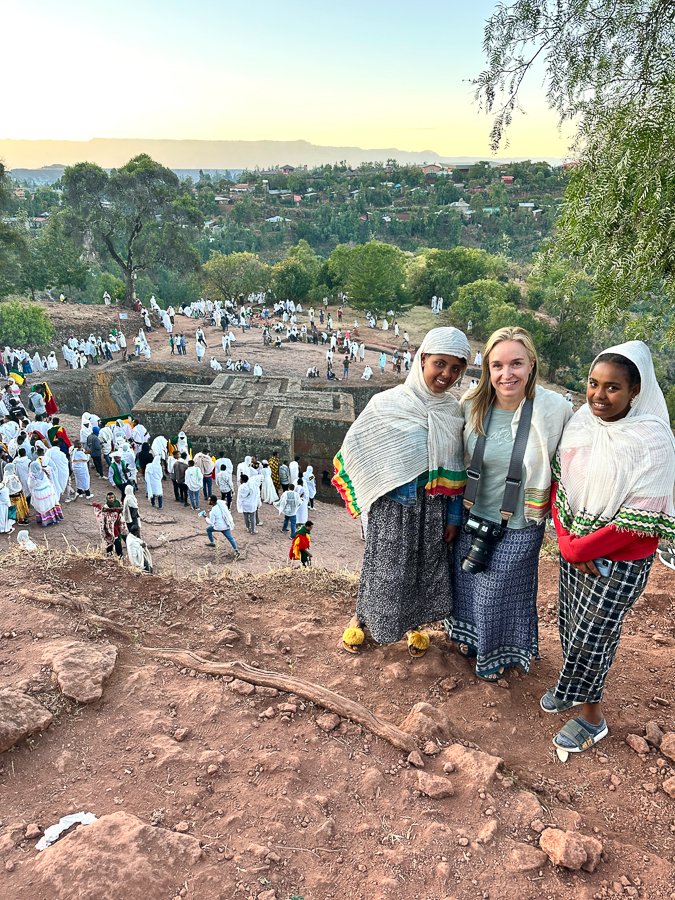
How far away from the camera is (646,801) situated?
2219 millimetres

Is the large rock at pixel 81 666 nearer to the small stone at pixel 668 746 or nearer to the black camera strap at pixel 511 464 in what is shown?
the black camera strap at pixel 511 464

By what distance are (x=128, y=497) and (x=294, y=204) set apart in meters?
68.6

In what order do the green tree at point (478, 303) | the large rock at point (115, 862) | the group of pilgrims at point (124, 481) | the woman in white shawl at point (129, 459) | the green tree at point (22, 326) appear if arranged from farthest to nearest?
the green tree at point (478, 303) → the green tree at point (22, 326) → the woman in white shawl at point (129, 459) → the group of pilgrims at point (124, 481) → the large rock at point (115, 862)

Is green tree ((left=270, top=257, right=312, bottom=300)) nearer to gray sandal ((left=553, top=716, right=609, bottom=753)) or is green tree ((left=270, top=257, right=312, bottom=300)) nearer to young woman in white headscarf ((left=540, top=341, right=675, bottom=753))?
young woman in white headscarf ((left=540, top=341, right=675, bottom=753))

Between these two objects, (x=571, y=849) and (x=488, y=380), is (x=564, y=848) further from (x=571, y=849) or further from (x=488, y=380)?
(x=488, y=380)

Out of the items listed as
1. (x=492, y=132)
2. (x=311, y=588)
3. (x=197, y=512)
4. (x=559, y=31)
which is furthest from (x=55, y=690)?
(x=197, y=512)

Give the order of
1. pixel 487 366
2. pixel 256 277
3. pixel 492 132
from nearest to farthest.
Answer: pixel 487 366
pixel 492 132
pixel 256 277

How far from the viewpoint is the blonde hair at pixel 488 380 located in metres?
2.49

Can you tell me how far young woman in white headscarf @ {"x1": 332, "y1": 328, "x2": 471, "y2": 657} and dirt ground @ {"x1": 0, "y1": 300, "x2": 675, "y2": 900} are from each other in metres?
0.34

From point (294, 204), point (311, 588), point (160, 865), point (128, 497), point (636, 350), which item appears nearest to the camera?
point (160, 865)

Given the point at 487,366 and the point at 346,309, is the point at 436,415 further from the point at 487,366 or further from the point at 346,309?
the point at 346,309

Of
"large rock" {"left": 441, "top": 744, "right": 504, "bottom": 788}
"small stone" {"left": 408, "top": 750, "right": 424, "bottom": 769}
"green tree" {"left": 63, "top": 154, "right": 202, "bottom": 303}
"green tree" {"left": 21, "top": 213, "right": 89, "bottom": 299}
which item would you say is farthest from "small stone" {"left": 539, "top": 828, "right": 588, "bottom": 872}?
"green tree" {"left": 21, "top": 213, "right": 89, "bottom": 299}

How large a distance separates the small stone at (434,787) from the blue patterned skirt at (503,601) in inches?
32.8

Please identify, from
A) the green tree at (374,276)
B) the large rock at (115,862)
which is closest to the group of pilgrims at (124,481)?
the large rock at (115,862)
